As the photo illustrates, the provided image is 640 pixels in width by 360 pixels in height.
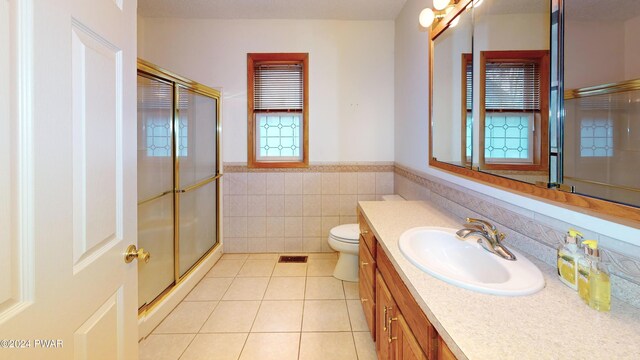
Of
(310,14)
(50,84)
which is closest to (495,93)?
(50,84)

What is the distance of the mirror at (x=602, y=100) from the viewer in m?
0.73

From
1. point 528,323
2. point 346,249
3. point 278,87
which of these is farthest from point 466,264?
point 278,87

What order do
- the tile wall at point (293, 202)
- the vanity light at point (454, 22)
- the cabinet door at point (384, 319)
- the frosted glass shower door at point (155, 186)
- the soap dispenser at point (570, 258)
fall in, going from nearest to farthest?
the soap dispenser at point (570, 258) → the cabinet door at point (384, 319) → the vanity light at point (454, 22) → the frosted glass shower door at point (155, 186) → the tile wall at point (293, 202)

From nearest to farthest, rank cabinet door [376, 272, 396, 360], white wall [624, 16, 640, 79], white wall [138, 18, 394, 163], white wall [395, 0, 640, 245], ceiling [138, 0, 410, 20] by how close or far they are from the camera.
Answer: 1. white wall [624, 16, 640, 79]
2. cabinet door [376, 272, 396, 360]
3. white wall [395, 0, 640, 245]
4. ceiling [138, 0, 410, 20]
5. white wall [138, 18, 394, 163]

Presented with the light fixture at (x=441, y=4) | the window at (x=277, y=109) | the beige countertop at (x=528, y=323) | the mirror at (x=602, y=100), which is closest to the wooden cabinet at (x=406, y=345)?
the beige countertop at (x=528, y=323)

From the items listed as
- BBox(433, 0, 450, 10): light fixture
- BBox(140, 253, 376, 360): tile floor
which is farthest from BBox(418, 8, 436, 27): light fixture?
BBox(140, 253, 376, 360): tile floor

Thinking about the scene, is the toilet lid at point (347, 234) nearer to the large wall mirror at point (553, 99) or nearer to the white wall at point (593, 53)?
the large wall mirror at point (553, 99)

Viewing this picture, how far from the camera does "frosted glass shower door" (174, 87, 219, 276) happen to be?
2.31 meters

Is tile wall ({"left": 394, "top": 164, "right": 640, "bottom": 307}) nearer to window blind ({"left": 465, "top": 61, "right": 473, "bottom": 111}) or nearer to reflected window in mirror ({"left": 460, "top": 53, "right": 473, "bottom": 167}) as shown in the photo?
reflected window in mirror ({"left": 460, "top": 53, "right": 473, "bottom": 167})

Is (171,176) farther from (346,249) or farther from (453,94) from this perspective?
(453,94)

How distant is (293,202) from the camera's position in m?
3.16

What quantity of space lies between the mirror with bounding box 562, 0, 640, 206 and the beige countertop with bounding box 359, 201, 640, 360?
293mm

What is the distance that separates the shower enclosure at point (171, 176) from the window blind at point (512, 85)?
1.90 m

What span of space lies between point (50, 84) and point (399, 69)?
110 inches
